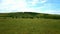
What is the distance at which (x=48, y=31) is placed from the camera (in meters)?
3.43

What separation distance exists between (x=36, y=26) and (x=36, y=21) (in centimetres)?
23

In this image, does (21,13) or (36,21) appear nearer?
(36,21)

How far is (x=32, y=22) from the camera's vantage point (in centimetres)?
379

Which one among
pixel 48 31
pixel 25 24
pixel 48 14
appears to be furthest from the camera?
pixel 48 14

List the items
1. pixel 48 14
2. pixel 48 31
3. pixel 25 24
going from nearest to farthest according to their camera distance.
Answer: pixel 48 31, pixel 25 24, pixel 48 14

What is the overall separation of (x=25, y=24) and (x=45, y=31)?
64cm

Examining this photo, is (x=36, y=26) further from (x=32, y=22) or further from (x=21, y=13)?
(x=21, y=13)

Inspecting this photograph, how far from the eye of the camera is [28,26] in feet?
11.8

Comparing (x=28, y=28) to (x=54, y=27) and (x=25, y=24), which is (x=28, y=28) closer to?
(x=25, y=24)

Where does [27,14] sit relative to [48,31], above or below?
above

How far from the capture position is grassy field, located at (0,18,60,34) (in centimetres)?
341

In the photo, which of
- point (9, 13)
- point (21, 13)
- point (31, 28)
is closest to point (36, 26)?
point (31, 28)

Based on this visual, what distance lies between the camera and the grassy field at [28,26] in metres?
3.41

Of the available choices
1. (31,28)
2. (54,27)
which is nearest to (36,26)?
(31,28)
